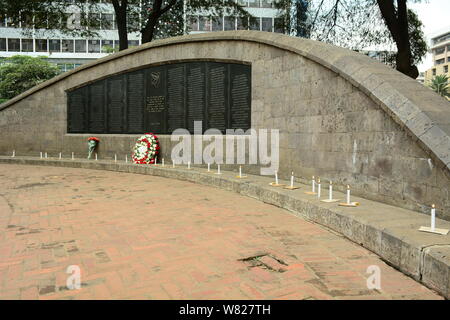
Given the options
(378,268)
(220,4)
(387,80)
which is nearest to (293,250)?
(378,268)

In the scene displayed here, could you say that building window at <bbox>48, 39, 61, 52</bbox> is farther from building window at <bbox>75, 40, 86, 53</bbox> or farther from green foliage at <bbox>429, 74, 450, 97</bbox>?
green foliage at <bbox>429, 74, 450, 97</bbox>

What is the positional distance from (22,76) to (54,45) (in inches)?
724

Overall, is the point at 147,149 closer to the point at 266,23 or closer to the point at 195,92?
the point at 195,92

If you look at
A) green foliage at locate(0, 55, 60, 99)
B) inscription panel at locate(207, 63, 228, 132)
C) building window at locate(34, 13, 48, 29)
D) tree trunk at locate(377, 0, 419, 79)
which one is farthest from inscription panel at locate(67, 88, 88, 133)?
green foliage at locate(0, 55, 60, 99)

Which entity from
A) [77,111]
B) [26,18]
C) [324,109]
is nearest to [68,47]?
[26,18]

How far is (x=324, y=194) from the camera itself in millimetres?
6660

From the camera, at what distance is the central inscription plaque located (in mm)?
10609

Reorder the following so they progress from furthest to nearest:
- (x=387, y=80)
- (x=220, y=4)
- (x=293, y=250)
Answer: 1. (x=220, y=4)
2. (x=387, y=80)
3. (x=293, y=250)

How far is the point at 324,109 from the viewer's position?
24.1ft

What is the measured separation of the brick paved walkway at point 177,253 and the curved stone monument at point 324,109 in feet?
4.53

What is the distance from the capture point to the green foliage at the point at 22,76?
43.3 metres
